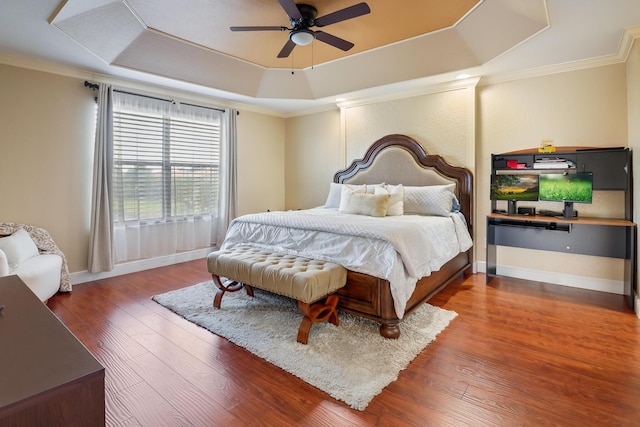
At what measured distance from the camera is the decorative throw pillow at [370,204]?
3713 mm

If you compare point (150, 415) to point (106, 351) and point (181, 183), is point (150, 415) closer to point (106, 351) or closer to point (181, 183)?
point (106, 351)

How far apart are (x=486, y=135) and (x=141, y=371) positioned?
4.31 meters

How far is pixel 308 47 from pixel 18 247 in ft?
11.9

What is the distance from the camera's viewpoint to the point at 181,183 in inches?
187

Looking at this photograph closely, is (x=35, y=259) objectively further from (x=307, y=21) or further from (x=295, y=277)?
(x=307, y=21)

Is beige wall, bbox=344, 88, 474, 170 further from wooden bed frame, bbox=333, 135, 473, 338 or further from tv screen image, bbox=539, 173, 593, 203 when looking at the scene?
tv screen image, bbox=539, 173, 593, 203

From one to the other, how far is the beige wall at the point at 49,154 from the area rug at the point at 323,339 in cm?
156

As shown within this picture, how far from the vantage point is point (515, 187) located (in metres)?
3.86

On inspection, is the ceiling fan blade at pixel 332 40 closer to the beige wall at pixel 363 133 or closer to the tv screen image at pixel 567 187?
the beige wall at pixel 363 133

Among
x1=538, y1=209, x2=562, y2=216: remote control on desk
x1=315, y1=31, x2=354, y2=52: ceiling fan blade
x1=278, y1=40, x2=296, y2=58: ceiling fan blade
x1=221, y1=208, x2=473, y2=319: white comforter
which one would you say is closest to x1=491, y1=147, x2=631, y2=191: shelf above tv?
x1=538, y1=209, x2=562, y2=216: remote control on desk

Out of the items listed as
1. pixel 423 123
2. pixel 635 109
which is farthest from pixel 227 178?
pixel 635 109

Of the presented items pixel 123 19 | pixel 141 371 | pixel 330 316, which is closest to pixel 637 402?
pixel 330 316

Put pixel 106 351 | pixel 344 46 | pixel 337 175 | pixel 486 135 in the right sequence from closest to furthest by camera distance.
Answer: pixel 106 351 < pixel 344 46 < pixel 486 135 < pixel 337 175

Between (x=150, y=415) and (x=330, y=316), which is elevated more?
(x=330, y=316)
